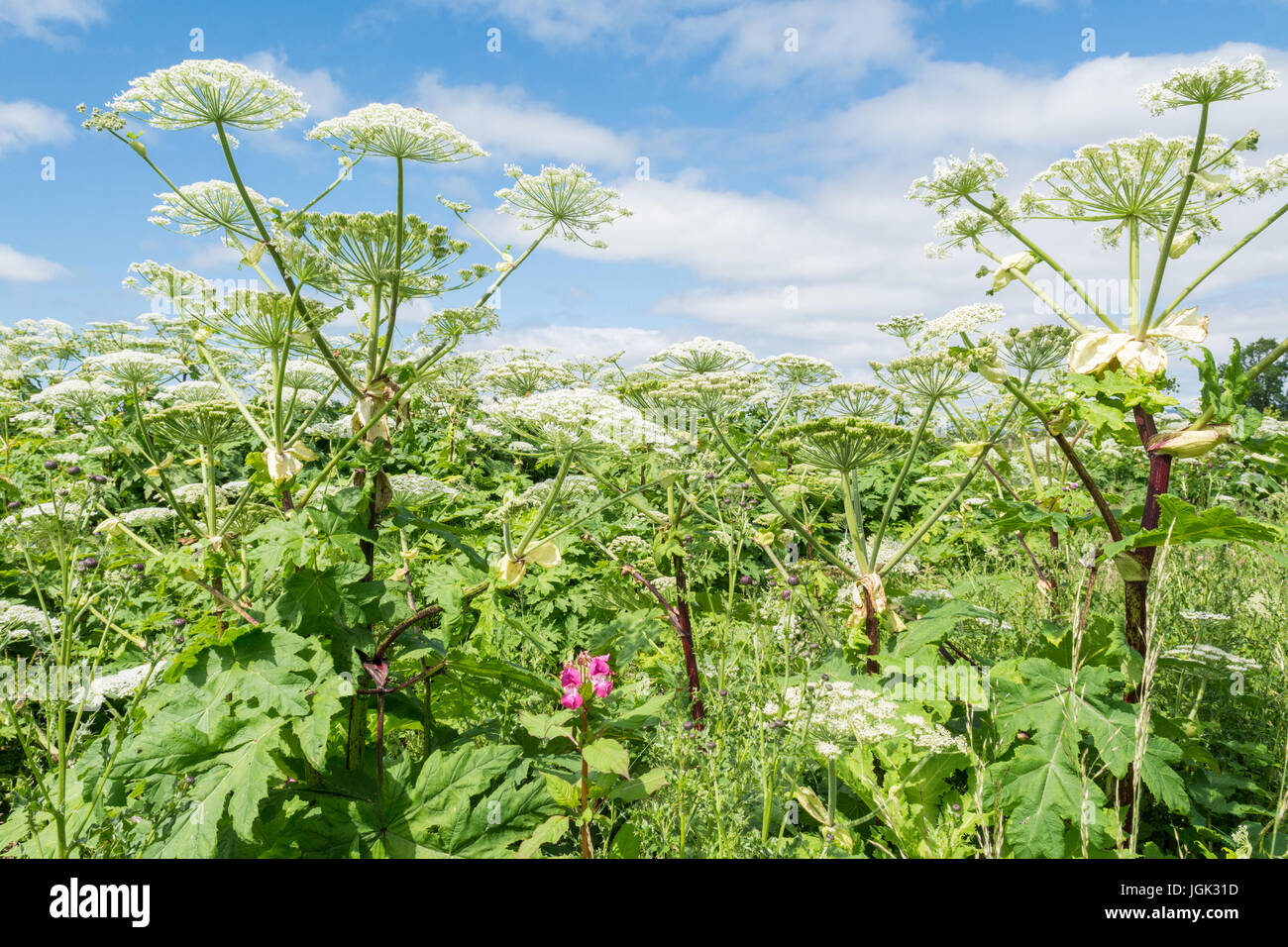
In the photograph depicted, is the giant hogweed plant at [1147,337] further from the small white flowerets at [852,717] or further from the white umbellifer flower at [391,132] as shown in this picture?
the white umbellifer flower at [391,132]

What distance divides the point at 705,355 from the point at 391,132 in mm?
2192

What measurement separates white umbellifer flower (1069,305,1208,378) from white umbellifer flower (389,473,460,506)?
2843 millimetres

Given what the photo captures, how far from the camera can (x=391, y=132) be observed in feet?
10.4

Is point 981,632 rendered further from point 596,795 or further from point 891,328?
point 596,795

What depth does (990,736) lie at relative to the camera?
3049mm

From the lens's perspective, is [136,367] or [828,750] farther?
[136,367]

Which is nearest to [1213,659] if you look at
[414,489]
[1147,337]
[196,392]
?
[1147,337]

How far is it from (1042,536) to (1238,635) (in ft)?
4.92

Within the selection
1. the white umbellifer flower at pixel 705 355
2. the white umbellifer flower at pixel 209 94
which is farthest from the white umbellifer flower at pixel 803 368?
the white umbellifer flower at pixel 209 94

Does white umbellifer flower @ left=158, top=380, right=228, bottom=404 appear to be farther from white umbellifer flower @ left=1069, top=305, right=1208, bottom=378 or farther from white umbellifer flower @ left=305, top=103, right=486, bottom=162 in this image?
white umbellifer flower @ left=1069, top=305, right=1208, bottom=378

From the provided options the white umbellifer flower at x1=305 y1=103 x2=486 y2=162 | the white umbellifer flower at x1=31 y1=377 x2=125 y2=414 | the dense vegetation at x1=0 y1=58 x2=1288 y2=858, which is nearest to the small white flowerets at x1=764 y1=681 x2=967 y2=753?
the dense vegetation at x1=0 y1=58 x2=1288 y2=858

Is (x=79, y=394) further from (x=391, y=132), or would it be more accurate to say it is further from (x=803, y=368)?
(x=803, y=368)

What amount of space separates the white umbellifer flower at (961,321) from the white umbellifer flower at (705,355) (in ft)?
4.28

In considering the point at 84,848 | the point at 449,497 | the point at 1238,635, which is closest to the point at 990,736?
the point at 1238,635
